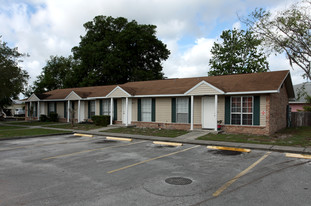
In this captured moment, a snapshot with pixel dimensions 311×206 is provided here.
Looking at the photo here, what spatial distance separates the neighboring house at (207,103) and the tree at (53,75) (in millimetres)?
32455

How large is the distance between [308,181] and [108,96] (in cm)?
1891

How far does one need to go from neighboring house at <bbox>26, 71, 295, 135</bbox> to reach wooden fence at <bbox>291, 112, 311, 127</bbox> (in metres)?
2.04

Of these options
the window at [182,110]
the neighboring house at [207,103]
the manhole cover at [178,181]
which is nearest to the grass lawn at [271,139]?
the neighboring house at [207,103]

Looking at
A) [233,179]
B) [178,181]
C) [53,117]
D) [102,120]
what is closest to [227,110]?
[233,179]

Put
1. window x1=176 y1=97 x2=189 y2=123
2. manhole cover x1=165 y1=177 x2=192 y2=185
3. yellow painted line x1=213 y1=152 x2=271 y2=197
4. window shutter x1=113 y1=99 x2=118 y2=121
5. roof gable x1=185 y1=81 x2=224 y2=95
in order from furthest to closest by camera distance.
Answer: window shutter x1=113 y1=99 x2=118 y2=121 → window x1=176 y1=97 x2=189 y2=123 → roof gable x1=185 y1=81 x2=224 y2=95 → manhole cover x1=165 y1=177 x2=192 y2=185 → yellow painted line x1=213 y1=152 x2=271 y2=197

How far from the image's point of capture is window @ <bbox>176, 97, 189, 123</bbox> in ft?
61.7

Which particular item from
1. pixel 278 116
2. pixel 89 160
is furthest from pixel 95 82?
pixel 89 160

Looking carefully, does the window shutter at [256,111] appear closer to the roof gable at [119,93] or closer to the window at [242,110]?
the window at [242,110]

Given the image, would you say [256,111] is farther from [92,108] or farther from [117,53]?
[117,53]

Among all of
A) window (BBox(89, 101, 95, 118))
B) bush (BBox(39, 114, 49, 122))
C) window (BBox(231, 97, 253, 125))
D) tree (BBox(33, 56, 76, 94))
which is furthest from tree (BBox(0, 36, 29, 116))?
tree (BBox(33, 56, 76, 94))

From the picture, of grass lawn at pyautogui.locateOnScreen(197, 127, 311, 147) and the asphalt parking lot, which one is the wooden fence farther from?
the asphalt parking lot

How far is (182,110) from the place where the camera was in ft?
62.4

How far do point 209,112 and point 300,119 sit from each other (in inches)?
423

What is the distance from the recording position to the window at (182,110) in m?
18.8
